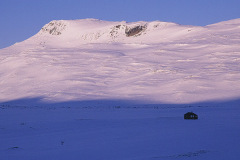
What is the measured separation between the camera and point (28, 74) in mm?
52844

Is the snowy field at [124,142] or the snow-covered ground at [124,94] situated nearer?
the snowy field at [124,142]

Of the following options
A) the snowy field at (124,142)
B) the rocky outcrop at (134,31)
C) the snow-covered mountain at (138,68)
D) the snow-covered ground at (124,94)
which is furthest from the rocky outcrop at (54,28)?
the snowy field at (124,142)

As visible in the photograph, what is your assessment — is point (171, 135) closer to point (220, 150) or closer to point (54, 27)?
point (220, 150)

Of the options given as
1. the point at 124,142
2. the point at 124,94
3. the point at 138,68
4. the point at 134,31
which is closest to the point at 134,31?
the point at 134,31

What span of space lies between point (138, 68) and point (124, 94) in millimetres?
11760

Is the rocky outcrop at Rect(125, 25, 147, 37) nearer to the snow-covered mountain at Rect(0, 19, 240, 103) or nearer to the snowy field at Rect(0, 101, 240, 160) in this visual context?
the snow-covered mountain at Rect(0, 19, 240, 103)

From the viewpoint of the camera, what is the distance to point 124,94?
3744cm

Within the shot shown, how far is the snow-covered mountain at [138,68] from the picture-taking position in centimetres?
3760

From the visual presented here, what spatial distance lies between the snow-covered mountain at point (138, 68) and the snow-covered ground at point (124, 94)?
0.12m

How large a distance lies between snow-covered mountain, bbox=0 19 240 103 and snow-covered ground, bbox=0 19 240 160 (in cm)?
12

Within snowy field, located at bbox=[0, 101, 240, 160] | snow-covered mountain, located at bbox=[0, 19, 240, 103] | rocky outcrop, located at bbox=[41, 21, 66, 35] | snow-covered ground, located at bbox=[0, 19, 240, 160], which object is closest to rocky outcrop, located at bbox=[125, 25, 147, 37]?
snow-covered mountain, located at bbox=[0, 19, 240, 103]

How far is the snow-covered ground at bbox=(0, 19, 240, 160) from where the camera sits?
1271 centimetres

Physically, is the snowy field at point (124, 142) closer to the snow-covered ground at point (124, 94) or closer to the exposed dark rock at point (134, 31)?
the snow-covered ground at point (124, 94)

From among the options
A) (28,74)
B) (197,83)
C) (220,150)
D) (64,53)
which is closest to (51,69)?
(28,74)
